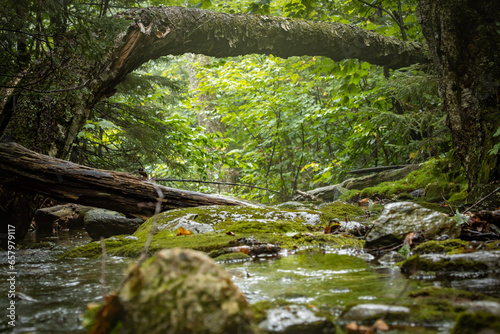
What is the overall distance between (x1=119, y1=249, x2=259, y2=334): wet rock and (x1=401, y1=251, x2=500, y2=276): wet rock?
1447mm

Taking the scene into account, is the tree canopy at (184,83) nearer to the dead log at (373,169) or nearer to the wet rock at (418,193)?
the dead log at (373,169)

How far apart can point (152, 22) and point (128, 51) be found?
0.69 metres

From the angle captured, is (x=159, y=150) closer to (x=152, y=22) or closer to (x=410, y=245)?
(x=152, y=22)

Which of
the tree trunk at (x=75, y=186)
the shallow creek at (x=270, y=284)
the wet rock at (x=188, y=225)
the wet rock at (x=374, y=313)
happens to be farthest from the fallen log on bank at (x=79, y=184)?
the wet rock at (x=374, y=313)

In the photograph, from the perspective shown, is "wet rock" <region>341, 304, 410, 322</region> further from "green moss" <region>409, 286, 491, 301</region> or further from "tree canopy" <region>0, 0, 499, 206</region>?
"tree canopy" <region>0, 0, 499, 206</region>

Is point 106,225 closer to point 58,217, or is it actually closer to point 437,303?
point 58,217

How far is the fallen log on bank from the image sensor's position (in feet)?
14.2

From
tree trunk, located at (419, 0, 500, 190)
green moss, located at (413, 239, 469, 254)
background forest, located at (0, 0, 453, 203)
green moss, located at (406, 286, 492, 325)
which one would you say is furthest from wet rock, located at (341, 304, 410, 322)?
background forest, located at (0, 0, 453, 203)

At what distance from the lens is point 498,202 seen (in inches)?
152

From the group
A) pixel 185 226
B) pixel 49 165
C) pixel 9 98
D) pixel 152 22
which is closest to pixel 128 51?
pixel 152 22

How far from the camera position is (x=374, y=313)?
140cm

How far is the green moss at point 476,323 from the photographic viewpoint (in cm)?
113

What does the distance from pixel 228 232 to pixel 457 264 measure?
2.29 m

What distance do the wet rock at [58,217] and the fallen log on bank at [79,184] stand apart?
273 cm
